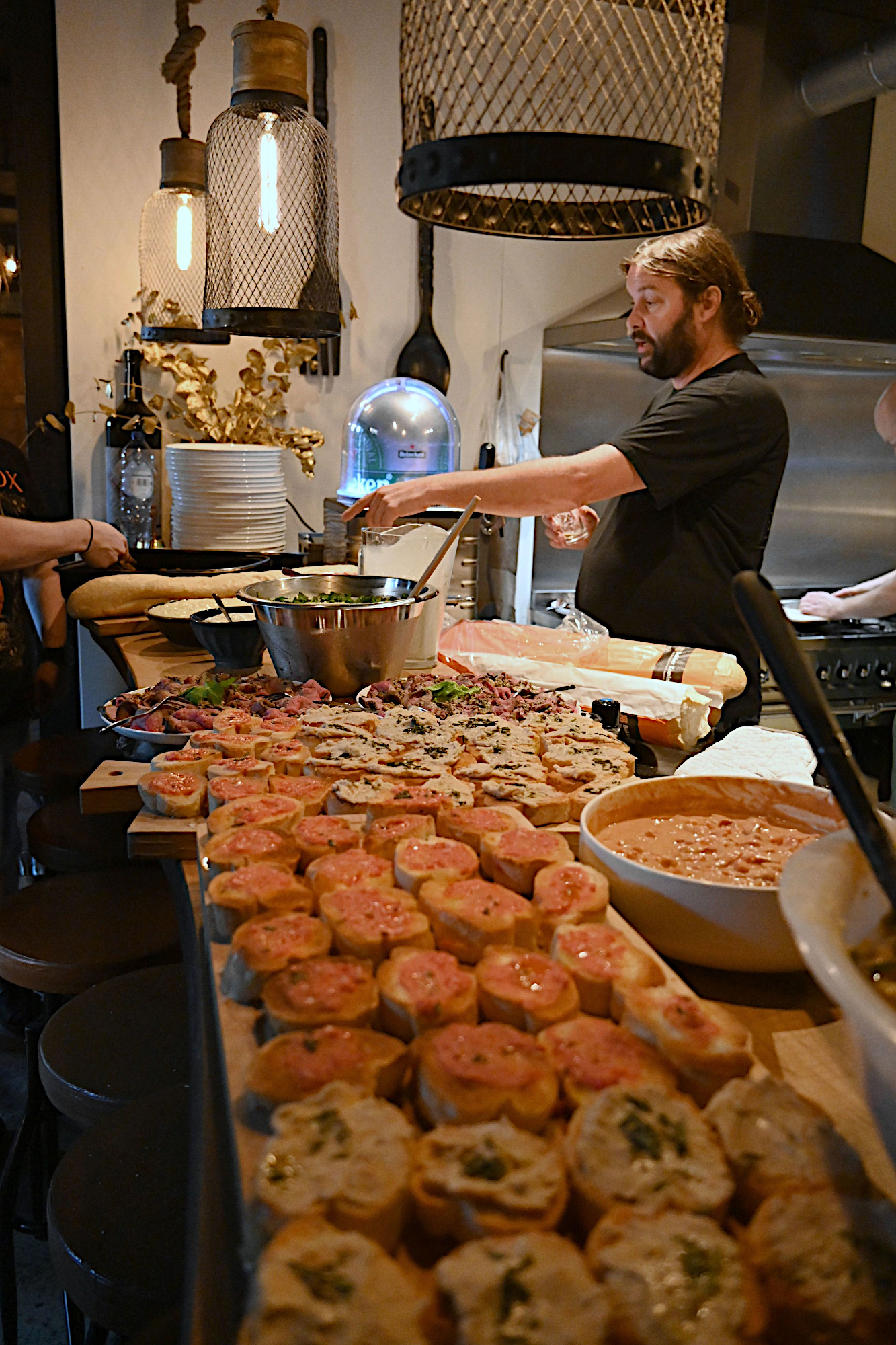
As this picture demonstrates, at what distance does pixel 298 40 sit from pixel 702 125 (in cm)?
124

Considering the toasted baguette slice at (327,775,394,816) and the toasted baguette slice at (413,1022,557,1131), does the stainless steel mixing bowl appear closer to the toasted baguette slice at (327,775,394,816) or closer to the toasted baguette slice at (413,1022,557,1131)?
the toasted baguette slice at (327,775,394,816)

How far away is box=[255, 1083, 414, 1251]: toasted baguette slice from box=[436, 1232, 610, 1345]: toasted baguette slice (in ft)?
0.18

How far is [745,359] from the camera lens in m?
Answer: 3.01

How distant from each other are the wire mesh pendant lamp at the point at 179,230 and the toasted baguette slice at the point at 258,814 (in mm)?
2723

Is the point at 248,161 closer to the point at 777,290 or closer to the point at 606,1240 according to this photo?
the point at 777,290

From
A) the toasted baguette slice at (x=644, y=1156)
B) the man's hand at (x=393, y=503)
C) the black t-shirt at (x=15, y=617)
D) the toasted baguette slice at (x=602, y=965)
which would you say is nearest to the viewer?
the toasted baguette slice at (x=644, y=1156)

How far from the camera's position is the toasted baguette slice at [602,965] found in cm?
91

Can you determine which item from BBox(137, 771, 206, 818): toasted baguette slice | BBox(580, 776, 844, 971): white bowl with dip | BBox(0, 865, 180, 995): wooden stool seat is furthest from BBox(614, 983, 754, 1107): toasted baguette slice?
BBox(0, 865, 180, 995): wooden stool seat

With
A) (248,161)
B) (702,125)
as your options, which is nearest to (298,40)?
(248,161)

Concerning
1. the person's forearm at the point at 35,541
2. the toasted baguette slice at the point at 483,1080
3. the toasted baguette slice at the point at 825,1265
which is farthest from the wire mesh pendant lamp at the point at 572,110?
the person's forearm at the point at 35,541

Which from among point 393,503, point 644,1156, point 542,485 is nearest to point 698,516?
point 542,485

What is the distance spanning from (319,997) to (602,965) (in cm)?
26

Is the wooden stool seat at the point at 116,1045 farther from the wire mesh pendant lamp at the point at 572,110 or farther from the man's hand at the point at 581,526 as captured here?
the man's hand at the point at 581,526

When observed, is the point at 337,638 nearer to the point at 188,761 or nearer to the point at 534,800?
the point at 188,761
